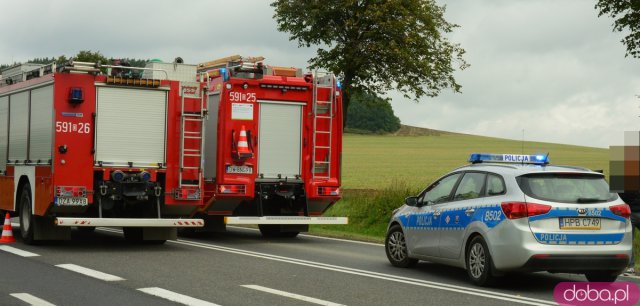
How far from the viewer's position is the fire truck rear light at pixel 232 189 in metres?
17.9

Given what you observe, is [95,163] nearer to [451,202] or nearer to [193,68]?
[193,68]

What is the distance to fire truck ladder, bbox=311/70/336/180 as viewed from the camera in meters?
18.8

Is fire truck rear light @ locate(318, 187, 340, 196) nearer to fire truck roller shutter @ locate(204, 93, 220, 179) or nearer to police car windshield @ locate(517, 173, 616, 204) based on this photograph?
fire truck roller shutter @ locate(204, 93, 220, 179)

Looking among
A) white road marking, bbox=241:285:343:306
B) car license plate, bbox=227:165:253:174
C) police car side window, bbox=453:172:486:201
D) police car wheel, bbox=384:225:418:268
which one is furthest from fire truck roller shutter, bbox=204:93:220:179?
white road marking, bbox=241:285:343:306

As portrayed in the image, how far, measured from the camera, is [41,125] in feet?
52.6

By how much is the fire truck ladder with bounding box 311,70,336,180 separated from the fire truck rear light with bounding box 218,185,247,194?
155 cm

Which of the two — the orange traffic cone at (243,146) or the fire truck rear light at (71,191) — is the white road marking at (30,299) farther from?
the orange traffic cone at (243,146)

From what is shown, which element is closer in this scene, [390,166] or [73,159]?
[73,159]

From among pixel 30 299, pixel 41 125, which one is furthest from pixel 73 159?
pixel 30 299

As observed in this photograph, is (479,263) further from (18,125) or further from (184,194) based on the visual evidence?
(18,125)

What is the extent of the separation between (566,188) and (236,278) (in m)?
4.07

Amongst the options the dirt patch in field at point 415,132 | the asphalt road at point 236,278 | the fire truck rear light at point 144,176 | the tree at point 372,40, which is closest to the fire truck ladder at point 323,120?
the asphalt road at point 236,278

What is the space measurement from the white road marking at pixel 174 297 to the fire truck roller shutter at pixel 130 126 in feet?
19.3

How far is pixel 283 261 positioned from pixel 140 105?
4.08m
